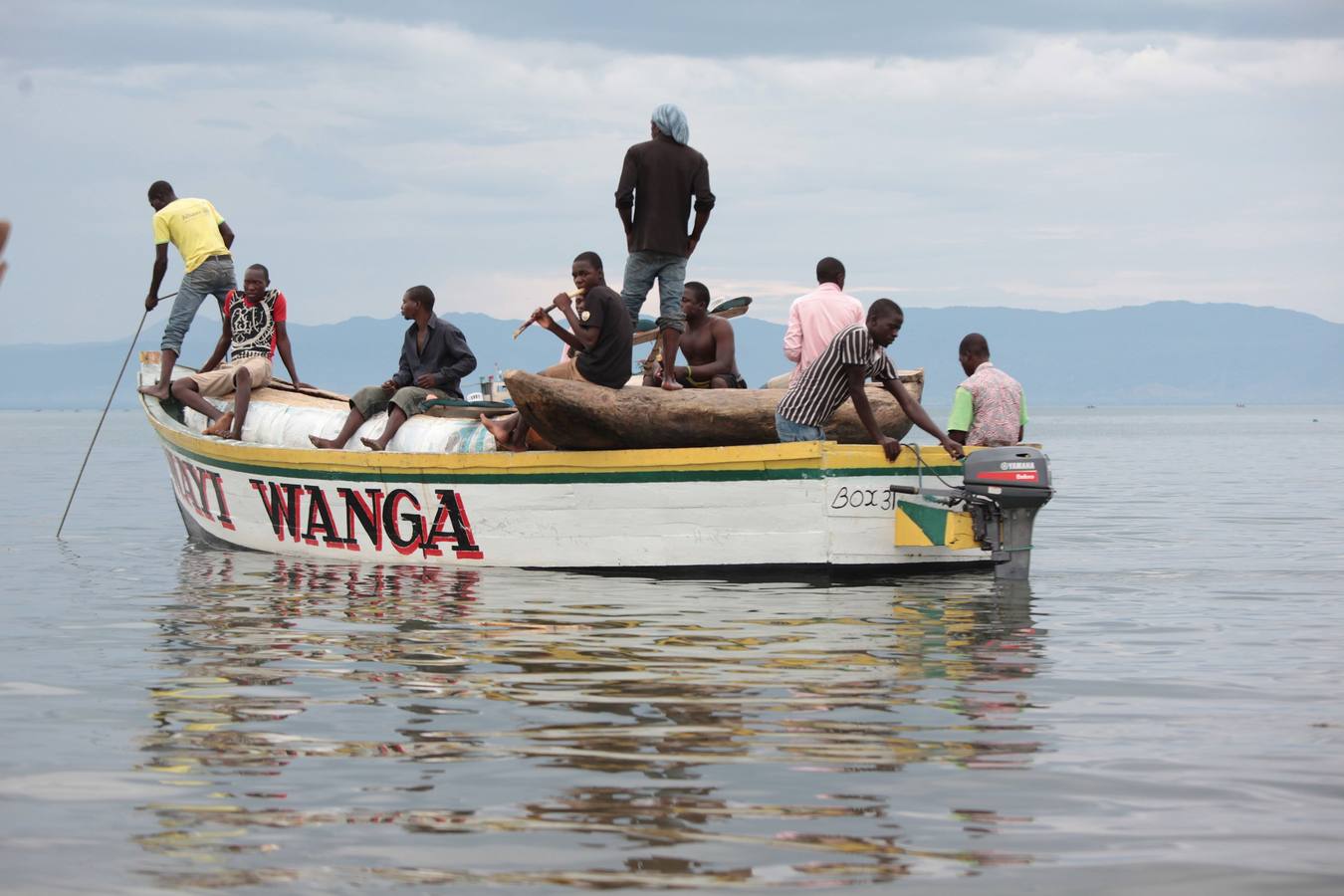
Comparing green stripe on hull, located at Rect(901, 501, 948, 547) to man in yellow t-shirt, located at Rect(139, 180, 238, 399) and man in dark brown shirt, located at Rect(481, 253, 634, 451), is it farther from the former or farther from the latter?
man in yellow t-shirt, located at Rect(139, 180, 238, 399)

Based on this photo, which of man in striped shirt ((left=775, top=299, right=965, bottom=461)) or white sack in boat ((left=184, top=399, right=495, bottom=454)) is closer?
man in striped shirt ((left=775, top=299, right=965, bottom=461))

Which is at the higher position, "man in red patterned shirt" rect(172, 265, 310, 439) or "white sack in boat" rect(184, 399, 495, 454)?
"man in red patterned shirt" rect(172, 265, 310, 439)

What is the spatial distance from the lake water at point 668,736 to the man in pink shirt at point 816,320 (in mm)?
1661

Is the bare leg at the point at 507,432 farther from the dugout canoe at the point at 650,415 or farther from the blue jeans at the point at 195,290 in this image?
the blue jeans at the point at 195,290

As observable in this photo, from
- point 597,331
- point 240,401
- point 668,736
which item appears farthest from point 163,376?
point 668,736

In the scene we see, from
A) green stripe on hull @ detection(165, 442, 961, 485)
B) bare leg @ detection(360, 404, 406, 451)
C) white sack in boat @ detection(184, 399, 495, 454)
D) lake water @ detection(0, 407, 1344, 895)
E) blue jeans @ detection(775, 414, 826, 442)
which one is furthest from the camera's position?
bare leg @ detection(360, 404, 406, 451)

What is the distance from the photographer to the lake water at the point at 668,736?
4.36 metres

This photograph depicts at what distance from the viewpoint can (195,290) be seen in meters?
13.5

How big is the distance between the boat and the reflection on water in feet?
1.02

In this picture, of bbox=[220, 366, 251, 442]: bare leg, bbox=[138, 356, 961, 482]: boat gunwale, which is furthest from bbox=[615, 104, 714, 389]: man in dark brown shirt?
bbox=[220, 366, 251, 442]: bare leg

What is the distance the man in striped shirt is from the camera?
967 cm

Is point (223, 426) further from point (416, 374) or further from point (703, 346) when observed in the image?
point (703, 346)

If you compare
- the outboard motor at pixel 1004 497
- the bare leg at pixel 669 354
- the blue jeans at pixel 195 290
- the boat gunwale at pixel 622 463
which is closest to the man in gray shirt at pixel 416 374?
the boat gunwale at pixel 622 463

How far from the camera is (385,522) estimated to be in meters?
11.5
